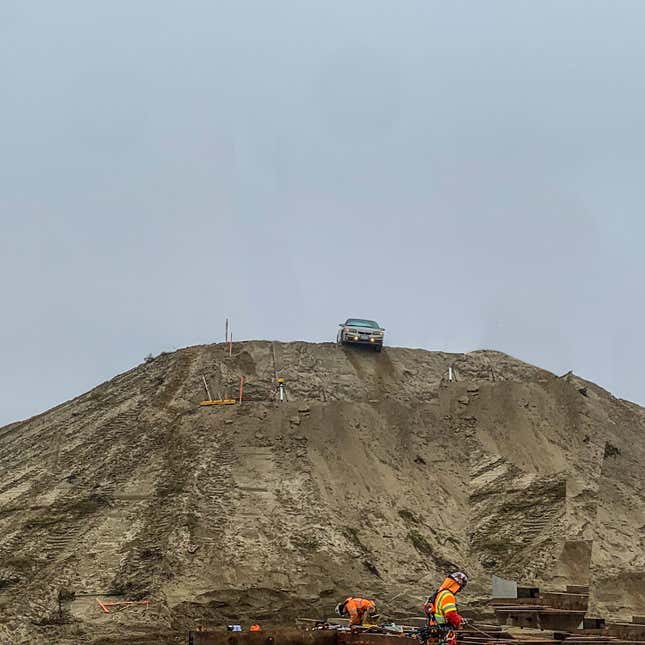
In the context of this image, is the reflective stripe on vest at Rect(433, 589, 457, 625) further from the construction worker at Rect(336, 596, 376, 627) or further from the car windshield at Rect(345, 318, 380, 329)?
the car windshield at Rect(345, 318, 380, 329)

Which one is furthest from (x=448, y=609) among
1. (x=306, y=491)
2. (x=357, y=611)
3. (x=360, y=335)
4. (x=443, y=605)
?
(x=360, y=335)

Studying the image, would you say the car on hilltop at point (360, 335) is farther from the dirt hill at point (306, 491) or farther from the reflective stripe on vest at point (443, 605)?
the reflective stripe on vest at point (443, 605)

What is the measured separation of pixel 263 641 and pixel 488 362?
30242 millimetres

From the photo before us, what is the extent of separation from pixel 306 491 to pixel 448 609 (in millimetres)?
18065

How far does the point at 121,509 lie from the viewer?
3164 cm

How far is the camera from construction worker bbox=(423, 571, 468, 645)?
1516 centimetres

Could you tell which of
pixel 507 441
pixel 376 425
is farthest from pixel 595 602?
pixel 376 425

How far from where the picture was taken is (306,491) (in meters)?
33.0

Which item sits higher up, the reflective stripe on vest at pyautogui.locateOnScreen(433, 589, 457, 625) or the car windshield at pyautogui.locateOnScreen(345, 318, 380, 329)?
the car windshield at pyautogui.locateOnScreen(345, 318, 380, 329)

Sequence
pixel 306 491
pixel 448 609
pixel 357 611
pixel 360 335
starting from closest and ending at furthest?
pixel 448 609
pixel 357 611
pixel 306 491
pixel 360 335

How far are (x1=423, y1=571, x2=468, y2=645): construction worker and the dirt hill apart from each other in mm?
13012

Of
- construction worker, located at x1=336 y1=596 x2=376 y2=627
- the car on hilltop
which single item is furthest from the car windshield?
construction worker, located at x1=336 y1=596 x2=376 y2=627

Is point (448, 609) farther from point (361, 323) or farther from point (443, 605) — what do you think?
point (361, 323)

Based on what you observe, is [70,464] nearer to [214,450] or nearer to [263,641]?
[214,450]
